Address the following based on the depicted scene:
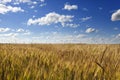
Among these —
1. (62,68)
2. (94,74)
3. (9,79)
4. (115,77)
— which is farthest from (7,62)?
(115,77)

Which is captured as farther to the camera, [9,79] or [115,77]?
[115,77]

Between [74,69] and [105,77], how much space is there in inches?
19.3

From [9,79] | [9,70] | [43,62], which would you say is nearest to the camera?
[9,79]

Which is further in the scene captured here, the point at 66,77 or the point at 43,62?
the point at 43,62

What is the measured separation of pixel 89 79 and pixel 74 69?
36cm

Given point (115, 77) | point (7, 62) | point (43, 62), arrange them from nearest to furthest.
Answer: point (115, 77) < point (7, 62) < point (43, 62)

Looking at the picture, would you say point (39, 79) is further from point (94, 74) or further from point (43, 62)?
point (43, 62)

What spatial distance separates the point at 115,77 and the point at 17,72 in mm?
1490

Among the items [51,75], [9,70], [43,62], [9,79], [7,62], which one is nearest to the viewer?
[9,79]

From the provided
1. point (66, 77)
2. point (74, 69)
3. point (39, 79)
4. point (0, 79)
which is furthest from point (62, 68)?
point (0, 79)

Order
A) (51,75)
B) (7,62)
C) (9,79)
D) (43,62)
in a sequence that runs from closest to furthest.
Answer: (9,79), (51,75), (7,62), (43,62)

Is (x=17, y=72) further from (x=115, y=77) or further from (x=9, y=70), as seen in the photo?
(x=115, y=77)

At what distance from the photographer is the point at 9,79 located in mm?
2967

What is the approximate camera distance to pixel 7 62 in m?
4.15
